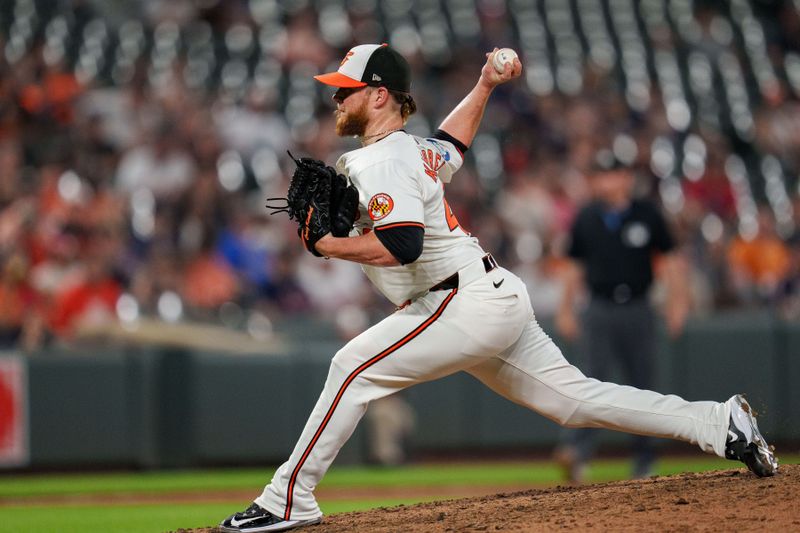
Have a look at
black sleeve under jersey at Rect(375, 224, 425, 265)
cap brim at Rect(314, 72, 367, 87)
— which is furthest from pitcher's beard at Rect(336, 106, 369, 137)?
black sleeve under jersey at Rect(375, 224, 425, 265)

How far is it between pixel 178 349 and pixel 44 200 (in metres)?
2.29

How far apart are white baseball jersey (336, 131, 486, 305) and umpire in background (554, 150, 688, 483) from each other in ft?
11.2

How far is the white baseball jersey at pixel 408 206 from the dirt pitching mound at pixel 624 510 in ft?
3.02

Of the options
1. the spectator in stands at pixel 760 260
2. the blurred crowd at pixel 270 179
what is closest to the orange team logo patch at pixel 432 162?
the blurred crowd at pixel 270 179

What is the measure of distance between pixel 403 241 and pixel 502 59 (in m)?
1.13

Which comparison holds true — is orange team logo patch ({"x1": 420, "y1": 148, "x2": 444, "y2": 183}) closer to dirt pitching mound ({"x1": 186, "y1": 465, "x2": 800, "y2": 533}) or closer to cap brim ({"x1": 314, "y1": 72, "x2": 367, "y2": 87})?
cap brim ({"x1": 314, "y1": 72, "x2": 367, "y2": 87})

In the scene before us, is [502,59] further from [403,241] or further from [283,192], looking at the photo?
[283,192]

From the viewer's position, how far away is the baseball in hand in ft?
16.1

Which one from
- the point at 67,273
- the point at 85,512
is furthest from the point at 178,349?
the point at 85,512

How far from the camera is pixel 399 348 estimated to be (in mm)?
4438

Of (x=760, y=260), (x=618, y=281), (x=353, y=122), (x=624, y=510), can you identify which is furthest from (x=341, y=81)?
(x=760, y=260)

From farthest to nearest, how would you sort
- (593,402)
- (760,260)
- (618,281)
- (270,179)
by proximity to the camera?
(270,179)
(760,260)
(618,281)
(593,402)

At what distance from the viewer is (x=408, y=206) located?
4262 mm

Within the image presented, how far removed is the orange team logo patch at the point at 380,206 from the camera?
167 inches
